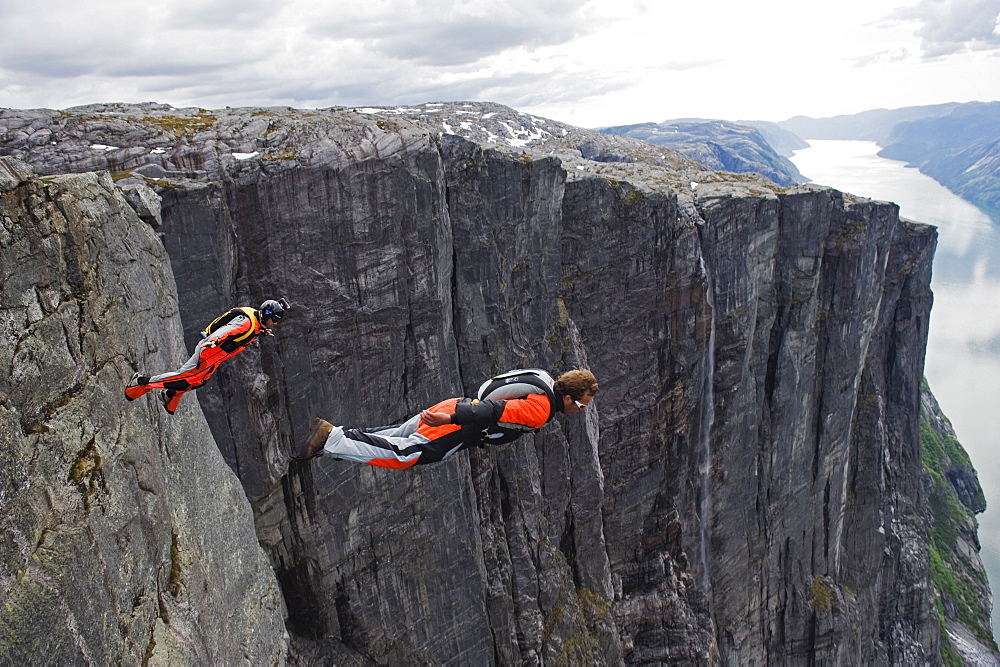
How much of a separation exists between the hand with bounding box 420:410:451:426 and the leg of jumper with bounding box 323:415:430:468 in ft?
0.68

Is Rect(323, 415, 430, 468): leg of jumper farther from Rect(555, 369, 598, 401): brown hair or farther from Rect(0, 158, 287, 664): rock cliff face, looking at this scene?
Rect(0, 158, 287, 664): rock cliff face

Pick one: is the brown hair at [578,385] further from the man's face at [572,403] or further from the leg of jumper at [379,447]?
the leg of jumper at [379,447]

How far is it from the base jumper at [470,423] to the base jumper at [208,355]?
2330mm

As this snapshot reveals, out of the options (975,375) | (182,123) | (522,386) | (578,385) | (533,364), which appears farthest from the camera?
(975,375)

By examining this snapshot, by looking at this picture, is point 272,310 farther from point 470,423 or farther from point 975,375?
point 975,375

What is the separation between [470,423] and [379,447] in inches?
59.6

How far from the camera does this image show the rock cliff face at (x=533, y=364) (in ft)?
65.9

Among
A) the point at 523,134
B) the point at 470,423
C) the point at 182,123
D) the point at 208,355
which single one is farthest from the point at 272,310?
the point at 523,134

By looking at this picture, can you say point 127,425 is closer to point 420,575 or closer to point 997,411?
point 420,575

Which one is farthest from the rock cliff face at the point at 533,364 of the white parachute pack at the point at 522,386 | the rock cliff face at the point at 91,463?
the white parachute pack at the point at 522,386

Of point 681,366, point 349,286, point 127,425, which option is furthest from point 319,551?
point 681,366

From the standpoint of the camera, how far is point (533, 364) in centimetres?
→ 2784

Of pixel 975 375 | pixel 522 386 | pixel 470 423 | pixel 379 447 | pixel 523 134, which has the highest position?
pixel 523 134

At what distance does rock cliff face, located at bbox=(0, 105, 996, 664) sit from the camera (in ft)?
65.9
